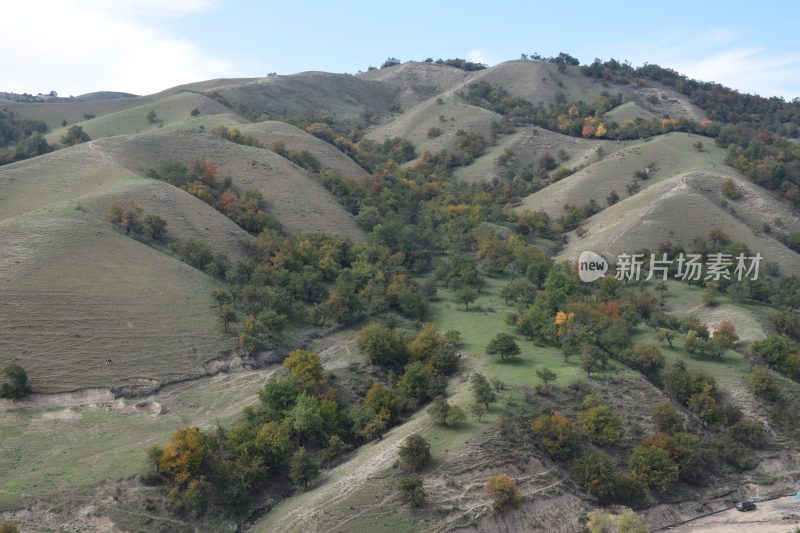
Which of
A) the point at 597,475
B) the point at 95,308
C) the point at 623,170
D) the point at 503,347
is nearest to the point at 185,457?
the point at 95,308

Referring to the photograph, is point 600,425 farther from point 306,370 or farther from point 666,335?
point 306,370

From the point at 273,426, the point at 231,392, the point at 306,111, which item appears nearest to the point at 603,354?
the point at 273,426

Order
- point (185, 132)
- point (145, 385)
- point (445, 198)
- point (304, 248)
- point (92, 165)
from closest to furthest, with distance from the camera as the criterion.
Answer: point (145, 385) < point (304, 248) < point (92, 165) < point (185, 132) < point (445, 198)

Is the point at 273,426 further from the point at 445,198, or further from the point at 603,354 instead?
the point at 445,198

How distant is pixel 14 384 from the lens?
1590 inches

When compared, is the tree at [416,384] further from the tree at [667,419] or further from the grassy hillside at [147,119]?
the grassy hillside at [147,119]

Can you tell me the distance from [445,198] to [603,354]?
208 feet

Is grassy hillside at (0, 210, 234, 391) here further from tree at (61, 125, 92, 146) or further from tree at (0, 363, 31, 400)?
tree at (61, 125, 92, 146)

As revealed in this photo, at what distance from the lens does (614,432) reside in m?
41.4
